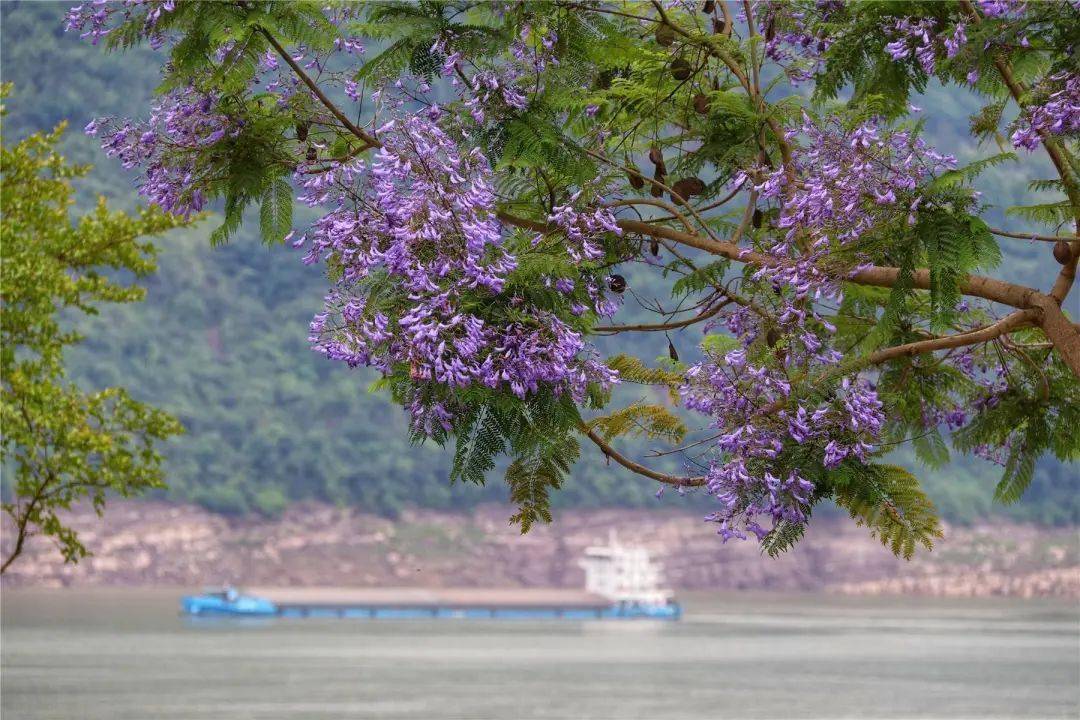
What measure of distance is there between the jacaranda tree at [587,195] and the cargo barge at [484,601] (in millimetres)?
84564

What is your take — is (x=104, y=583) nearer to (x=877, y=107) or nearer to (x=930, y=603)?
(x=930, y=603)

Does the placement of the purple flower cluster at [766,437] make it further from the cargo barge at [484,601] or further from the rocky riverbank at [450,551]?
the rocky riverbank at [450,551]

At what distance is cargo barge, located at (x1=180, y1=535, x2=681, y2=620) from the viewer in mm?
94375

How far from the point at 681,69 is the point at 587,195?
1.09 m

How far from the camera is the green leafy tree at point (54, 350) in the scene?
17.5 metres

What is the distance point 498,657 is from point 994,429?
2207 inches

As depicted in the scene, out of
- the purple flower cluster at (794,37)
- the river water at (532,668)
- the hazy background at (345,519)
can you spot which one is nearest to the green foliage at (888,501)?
the purple flower cluster at (794,37)

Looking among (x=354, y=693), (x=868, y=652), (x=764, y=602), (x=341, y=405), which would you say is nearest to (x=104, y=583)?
(x=341, y=405)

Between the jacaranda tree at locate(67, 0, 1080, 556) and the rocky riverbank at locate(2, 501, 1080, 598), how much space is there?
10530cm

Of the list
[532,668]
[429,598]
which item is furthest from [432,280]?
[429,598]

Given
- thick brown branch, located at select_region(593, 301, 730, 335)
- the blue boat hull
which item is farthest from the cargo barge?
thick brown branch, located at select_region(593, 301, 730, 335)

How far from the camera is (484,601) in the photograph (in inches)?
3986

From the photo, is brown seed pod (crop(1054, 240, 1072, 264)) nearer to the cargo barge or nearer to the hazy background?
the hazy background

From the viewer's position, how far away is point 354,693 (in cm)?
4662
